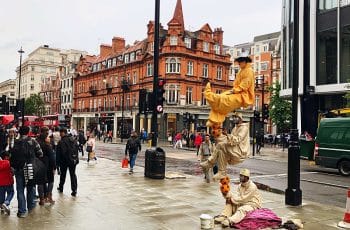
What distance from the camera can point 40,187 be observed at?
9.38 metres

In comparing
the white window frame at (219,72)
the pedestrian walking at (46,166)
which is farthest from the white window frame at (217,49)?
the pedestrian walking at (46,166)

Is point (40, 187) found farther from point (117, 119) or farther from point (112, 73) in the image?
point (112, 73)

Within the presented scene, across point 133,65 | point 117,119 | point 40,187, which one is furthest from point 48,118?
point 40,187

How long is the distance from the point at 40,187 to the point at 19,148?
1.38 m

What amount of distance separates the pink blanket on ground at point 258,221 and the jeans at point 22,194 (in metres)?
4.11

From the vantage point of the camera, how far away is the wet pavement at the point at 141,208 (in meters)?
7.83

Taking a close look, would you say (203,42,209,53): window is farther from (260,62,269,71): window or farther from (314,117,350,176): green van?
(314,117,350,176): green van

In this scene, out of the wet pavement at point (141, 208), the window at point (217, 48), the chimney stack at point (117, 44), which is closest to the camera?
the wet pavement at point (141, 208)

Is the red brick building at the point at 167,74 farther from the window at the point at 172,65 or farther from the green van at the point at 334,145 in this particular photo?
the green van at the point at 334,145

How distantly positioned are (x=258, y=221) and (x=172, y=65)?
48327mm

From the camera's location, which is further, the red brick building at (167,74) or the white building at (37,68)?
the white building at (37,68)

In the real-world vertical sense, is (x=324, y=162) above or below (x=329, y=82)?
below

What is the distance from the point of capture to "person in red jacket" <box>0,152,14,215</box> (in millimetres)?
Answer: 8430

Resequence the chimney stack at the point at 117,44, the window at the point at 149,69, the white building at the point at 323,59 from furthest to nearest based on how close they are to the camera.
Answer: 1. the chimney stack at the point at 117,44
2. the window at the point at 149,69
3. the white building at the point at 323,59
